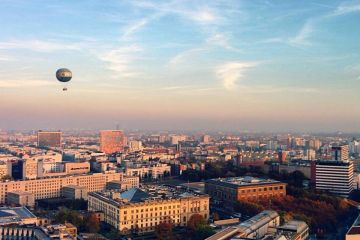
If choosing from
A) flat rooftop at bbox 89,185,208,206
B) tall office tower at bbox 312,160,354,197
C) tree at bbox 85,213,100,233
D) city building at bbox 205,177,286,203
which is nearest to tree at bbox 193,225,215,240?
flat rooftop at bbox 89,185,208,206

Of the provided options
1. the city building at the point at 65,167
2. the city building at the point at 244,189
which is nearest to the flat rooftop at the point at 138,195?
the city building at the point at 244,189

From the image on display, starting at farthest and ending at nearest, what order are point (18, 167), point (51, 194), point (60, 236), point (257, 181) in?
point (18, 167) < point (51, 194) < point (257, 181) < point (60, 236)

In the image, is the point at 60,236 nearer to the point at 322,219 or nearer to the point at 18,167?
the point at 322,219

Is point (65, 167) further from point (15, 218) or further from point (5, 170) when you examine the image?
point (15, 218)

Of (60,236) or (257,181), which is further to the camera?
(257,181)

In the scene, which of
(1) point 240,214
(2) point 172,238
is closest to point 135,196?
(2) point 172,238

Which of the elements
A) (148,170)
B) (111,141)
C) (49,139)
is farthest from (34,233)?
(49,139)

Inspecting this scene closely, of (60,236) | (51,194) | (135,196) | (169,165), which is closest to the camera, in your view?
(60,236)
